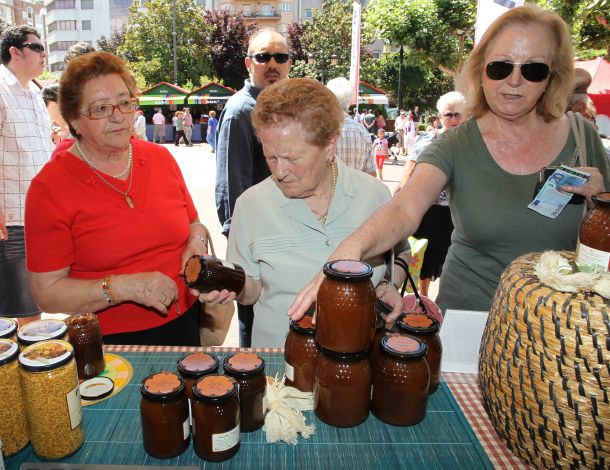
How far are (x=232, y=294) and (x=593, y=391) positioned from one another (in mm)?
1097

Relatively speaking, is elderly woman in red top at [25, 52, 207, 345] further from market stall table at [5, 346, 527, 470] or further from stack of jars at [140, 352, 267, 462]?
stack of jars at [140, 352, 267, 462]

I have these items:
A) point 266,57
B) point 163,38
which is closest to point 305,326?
point 266,57

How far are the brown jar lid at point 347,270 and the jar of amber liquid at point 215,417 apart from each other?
0.34 metres

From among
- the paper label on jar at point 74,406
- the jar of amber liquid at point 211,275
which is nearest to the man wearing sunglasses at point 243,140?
the jar of amber liquid at point 211,275

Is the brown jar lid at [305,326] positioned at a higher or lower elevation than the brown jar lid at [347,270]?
lower

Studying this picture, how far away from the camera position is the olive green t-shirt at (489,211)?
5.68ft

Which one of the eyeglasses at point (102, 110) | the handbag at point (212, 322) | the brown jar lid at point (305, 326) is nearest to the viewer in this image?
the brown jar lid at point (305, 326)

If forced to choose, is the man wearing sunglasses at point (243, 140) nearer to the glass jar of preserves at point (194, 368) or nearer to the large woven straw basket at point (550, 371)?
the glass jar of preserves at point (194, 368)

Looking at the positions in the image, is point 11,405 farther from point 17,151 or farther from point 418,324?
point 17,151

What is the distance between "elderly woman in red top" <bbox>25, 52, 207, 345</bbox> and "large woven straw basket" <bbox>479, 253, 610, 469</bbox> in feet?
4.21

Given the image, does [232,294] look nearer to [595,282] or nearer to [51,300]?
[51,300]

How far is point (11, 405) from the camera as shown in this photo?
1.12 metres

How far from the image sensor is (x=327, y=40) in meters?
32.1

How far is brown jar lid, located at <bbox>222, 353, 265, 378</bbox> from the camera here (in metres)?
1.21
